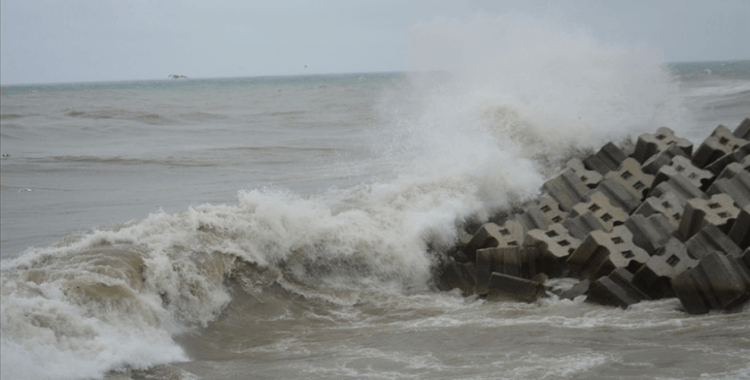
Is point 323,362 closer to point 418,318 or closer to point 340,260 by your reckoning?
point 418,318

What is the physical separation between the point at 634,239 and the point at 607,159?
11.7ft

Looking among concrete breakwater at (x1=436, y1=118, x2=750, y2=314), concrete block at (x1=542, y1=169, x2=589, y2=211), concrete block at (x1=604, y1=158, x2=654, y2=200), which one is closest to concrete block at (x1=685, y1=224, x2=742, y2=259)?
concrete breakwater at (x1=436, y1=118, x2=750, y2=314)

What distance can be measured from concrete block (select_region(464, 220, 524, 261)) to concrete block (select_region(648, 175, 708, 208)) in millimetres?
1695

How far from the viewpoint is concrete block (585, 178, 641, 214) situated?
810cm

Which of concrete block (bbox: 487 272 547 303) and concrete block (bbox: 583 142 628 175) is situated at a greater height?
concrete block (bbox: 583 142 628 175)

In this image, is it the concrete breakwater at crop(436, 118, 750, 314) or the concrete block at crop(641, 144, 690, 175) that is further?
the concrete block at crop(641, 144, 690, 175)

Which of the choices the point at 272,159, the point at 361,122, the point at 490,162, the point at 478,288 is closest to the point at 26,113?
the point at 361,122

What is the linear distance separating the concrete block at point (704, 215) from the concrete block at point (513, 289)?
1.60m

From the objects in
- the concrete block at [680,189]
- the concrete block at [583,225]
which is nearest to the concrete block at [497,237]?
the concrete block at [583,225]

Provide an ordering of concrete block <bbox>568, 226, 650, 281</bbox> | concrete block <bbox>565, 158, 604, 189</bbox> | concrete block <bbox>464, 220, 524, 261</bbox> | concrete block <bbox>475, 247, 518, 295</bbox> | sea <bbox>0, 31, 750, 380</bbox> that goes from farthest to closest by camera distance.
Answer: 1. concrete block <bbox>565, 158, 604, 189</bbox>
2. concrete block <bbox>464, 220, 524, 261</bbox>
3. concrete block <bbox>475, 247, 518, 295</bbox>
4. concrete block <bbox>568, 226, 650, 281</bbox>
5. sea <bbox>0, 31, 750, 380</bbox>

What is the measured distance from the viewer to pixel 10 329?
4480mm

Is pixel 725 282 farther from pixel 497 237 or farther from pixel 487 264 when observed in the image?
pixel 497 237

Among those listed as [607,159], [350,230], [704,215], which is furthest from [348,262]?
[607,159]

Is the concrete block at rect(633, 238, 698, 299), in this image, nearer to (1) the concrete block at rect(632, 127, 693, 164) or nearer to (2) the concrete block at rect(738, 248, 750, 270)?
(2) the concrete block at rect(738, 248, 750, 270)
